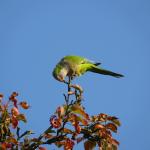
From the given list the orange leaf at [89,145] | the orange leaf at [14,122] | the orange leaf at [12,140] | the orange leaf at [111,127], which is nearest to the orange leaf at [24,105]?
the orange leaf at [14,122]

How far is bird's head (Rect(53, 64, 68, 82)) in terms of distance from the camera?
15.0 ft

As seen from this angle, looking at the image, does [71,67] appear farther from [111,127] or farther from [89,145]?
[89,145]

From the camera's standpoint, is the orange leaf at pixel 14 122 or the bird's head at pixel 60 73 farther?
the bird's head at pixel 60 73

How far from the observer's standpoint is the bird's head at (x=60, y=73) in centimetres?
456

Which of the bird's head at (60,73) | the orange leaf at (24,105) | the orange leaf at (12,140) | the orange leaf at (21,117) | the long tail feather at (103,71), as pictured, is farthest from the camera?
the long tail feather at (103,71)

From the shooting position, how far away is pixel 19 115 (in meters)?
3.71

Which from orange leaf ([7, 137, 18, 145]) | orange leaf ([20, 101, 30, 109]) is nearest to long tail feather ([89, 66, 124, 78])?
orange leaf ([20, 101, 30, 109])

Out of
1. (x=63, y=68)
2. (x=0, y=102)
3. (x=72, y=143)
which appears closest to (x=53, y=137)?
(x=72, y=143)

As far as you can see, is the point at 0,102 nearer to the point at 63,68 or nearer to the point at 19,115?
the point at 19,115

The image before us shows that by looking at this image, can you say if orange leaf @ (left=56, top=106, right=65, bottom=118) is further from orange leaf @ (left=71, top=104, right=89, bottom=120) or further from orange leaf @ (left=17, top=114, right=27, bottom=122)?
orange leaf @ (left=17, top=114, right=27, bottom=122)

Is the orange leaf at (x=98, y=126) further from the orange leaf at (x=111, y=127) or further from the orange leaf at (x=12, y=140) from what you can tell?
the orange leaf at (x=12, y=140)

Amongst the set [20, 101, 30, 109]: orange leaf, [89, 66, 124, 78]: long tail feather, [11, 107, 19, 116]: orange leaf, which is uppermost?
[89, 66, 124, 78]: long tail feather

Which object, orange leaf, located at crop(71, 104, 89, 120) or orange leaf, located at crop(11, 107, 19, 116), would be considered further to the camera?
orange leaf, located at crop(11, 107, 19, 116)

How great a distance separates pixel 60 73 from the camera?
4594 mm
